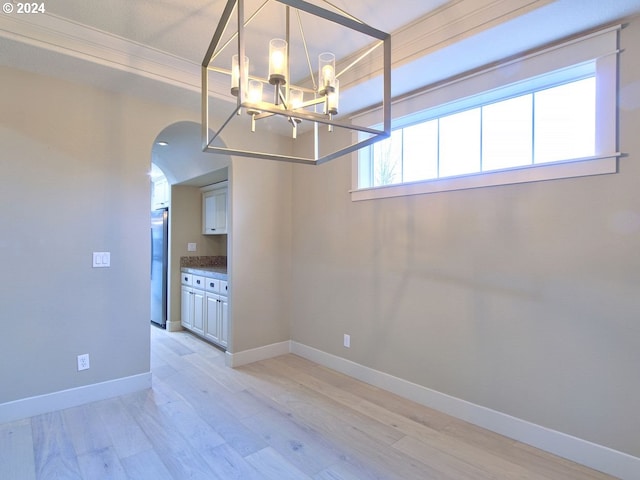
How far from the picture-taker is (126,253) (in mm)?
2955

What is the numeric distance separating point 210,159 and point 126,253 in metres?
1.52

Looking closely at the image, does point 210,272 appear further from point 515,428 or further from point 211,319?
point 515,428

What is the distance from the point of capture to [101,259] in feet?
9.29

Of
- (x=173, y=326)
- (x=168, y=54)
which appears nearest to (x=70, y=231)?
(x=168, y=54)

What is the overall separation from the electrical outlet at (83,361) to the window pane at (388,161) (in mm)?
2844

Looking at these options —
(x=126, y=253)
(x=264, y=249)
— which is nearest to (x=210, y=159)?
(x=264, y=249)

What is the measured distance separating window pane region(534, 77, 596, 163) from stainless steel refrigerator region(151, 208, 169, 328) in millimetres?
4618

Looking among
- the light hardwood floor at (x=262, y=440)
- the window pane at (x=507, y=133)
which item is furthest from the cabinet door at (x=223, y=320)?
the window pane at (x=507, y=133)

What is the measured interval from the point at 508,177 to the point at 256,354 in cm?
295

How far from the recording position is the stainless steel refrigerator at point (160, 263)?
199 inches

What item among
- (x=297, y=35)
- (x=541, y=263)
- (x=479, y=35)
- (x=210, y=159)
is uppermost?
(x=297, y=35)

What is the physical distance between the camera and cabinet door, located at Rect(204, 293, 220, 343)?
13.5ft

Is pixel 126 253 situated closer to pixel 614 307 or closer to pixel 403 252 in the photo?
pixel 403 252

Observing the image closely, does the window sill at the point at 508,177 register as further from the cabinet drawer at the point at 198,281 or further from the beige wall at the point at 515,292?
the cabinet drawer at the point at 198,281
